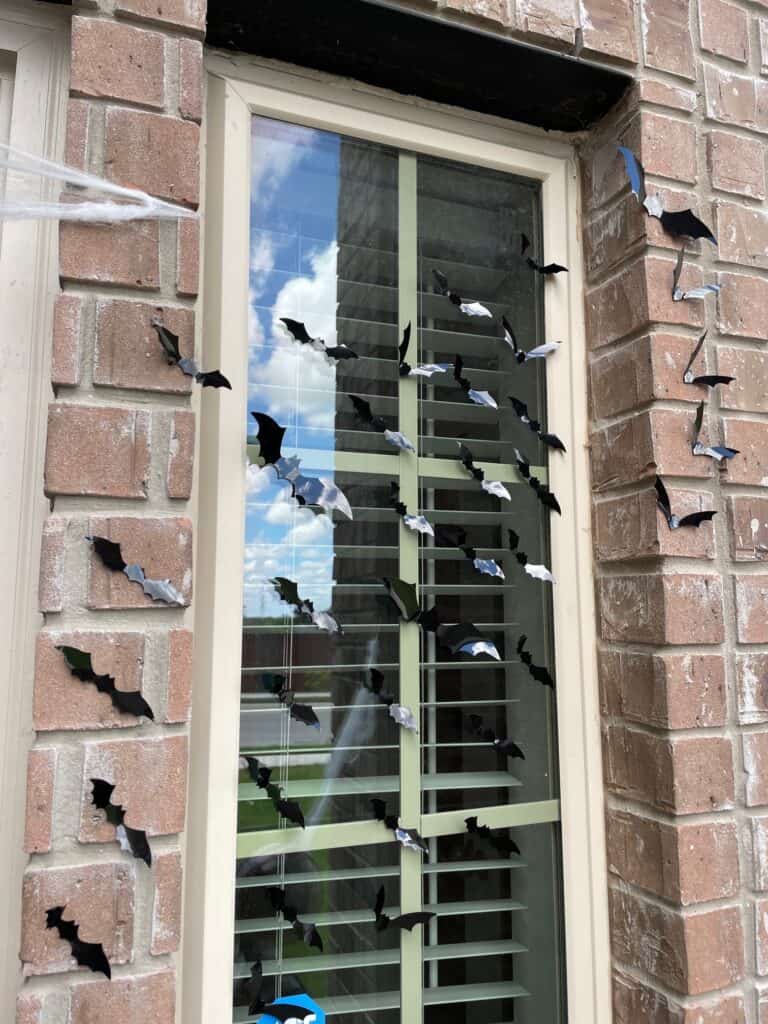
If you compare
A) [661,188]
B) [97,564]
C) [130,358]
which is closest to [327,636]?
[97,564]

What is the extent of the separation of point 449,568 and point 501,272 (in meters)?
0.52

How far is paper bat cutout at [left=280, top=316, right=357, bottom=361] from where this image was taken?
1.05m

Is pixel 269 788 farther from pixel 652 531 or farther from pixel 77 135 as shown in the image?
pixel 77 135

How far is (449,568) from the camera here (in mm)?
1126

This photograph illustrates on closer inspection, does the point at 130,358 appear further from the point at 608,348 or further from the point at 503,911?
the point at 503,911

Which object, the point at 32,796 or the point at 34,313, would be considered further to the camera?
the point at 34,313

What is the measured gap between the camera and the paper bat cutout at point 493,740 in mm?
1112

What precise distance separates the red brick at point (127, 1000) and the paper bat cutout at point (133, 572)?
0.40m

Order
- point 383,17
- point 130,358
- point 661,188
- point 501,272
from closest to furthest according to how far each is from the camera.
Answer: point 130,358 → point 383,17 → point 661,188 → point 501,272

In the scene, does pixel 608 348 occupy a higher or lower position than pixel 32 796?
higher

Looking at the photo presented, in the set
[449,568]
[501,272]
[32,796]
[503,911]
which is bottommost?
[503,911]

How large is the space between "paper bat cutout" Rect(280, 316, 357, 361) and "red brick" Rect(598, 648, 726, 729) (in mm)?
622

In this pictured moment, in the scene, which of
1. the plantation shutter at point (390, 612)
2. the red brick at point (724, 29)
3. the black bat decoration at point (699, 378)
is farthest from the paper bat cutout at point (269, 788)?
the red brick at point (724, 29)

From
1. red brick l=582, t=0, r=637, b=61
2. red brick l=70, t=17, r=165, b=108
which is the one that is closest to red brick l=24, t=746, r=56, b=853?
red brick l=70, t=17, r=165, b=108
